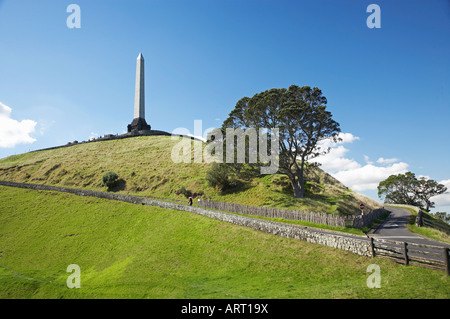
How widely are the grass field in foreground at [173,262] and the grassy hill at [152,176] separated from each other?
13.7m

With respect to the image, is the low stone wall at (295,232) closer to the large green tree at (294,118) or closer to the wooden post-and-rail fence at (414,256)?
the wooden post-and-rail fence at (414,256)

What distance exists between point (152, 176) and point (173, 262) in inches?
1464

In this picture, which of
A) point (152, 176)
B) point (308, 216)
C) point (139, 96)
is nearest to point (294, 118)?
point (308, 216)

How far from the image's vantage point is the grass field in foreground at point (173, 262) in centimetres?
1244

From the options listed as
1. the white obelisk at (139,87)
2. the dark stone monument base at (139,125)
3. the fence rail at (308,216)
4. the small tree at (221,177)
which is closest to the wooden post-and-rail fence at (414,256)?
the fence rail at (308,216)

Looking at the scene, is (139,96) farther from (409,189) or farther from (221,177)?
(409,189)

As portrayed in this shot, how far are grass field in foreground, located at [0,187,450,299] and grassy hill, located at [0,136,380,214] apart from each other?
13655 millimetres

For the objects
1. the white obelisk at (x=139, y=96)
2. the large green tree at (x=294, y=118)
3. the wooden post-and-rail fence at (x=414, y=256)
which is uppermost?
the white obelisk at (x=139, y=96)

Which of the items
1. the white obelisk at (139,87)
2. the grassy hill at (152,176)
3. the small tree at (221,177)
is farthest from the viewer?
the white obelisk at (139,87)

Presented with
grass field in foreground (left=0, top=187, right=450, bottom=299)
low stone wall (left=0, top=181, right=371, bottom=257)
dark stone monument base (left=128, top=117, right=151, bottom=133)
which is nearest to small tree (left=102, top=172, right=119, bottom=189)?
grass field in foreground (left=0, top=187, right=450, bottom=299)

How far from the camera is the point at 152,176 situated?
2143 inches

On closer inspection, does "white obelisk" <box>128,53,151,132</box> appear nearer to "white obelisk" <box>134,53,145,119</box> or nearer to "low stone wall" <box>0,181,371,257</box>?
"white obelisk" <box>134,53,145,119</box>
